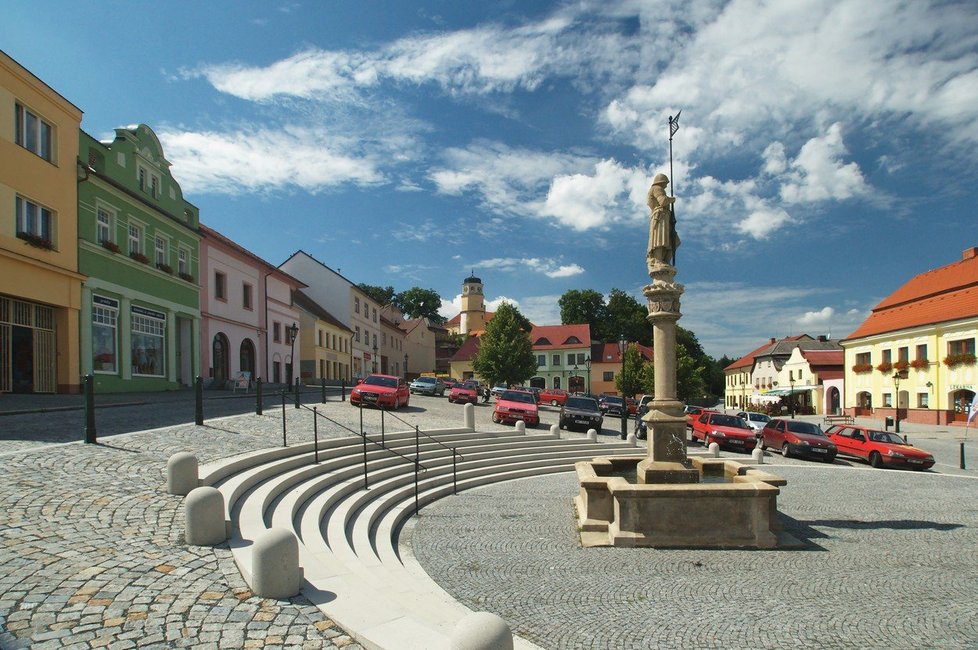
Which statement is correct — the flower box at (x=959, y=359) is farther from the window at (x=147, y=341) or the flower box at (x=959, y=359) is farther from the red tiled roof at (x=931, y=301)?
the window at (x=147, y=341)

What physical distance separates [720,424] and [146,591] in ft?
73.0

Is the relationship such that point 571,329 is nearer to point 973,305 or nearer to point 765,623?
point 973,305

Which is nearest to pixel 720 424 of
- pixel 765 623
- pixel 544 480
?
pixel 544 480

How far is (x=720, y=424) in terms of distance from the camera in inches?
934

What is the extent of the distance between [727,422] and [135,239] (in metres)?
25.3

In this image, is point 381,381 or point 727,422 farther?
point 381,381

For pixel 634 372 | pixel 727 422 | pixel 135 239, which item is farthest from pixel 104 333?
pixel 634 372

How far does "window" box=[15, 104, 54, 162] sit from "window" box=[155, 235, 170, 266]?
7108mm

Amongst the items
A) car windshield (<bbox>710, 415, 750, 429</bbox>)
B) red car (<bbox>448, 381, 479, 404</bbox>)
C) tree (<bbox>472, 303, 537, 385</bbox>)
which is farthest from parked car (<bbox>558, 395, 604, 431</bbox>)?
tree (<bbox>472, 303, 537, 385</bbox>)

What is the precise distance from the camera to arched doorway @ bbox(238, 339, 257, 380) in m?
37.0

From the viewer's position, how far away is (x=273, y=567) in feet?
16.4

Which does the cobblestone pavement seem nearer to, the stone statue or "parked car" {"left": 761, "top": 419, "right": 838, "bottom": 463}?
the stone statue

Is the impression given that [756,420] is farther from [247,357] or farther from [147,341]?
[247,357]

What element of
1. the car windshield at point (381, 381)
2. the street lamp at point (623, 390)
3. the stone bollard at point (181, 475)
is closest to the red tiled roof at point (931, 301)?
the street lamp at point (623, 390)
